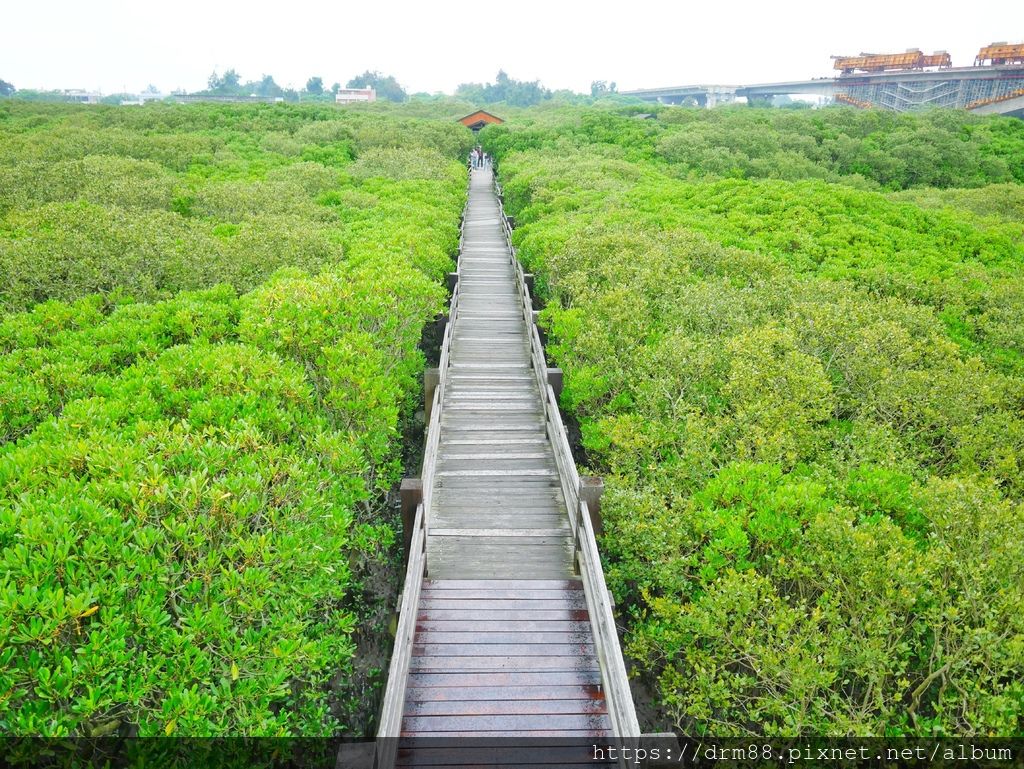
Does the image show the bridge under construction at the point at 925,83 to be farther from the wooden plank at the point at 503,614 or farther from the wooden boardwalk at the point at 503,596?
the wooden plank at the point at 503,614

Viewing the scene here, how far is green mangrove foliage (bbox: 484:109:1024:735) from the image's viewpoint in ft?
A: 23.3

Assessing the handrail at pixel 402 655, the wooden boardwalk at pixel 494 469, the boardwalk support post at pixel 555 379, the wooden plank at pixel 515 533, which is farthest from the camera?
the boardwalk support post at pixel 555 379

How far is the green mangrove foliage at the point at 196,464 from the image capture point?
504cm

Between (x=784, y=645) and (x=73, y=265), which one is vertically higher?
(x=73, y=265)

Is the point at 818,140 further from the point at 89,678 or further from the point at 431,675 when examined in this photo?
the point at 89,678

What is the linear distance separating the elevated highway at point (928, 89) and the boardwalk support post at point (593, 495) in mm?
84484

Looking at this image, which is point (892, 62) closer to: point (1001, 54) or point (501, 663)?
point (1001, 54)

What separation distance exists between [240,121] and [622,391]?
53375mm

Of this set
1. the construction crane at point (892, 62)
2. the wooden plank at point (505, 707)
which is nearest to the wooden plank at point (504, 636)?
the wooden plank at point (505, 707)

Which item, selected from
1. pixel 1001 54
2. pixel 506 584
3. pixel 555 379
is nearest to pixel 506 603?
pixel 506 584

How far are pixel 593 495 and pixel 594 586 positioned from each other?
1.56 m

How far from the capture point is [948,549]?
7.45m

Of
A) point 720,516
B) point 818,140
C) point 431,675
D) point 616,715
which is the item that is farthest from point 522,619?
point 818,140

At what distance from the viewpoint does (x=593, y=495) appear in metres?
9.73
